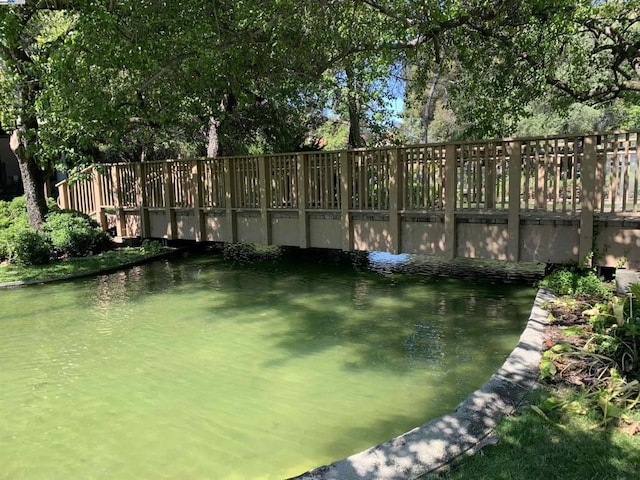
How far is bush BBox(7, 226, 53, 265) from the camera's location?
11.4 m

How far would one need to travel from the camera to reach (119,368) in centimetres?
595

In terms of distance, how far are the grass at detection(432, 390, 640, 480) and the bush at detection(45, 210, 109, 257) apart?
37.9 feet

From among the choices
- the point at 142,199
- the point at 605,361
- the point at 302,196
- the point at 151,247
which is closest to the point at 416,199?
the point at 302,196

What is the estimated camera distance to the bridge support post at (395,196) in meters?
9.17

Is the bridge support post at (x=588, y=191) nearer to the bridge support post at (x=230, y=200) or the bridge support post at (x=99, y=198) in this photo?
the bridge support post at (x=230, y=200)

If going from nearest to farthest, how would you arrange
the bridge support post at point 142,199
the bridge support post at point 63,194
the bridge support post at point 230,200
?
the bridge support post at point 230,200, the bridge support post at point 142,199, the bridge support post at point 63,194

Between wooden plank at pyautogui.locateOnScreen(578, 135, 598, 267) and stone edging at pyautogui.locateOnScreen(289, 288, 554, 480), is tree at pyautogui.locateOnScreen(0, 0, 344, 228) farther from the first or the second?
stone edging at pyautogui.locateOnScreen(289, 288, 554, 480)

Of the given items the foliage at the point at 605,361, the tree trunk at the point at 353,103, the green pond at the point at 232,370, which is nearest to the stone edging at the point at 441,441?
the foliage at the point at 605,361

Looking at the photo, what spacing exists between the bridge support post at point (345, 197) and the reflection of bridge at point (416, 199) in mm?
20

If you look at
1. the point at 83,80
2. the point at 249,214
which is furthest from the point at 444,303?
the point at 83,80

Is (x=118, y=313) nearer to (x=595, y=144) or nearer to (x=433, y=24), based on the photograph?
(x=433, y=24)

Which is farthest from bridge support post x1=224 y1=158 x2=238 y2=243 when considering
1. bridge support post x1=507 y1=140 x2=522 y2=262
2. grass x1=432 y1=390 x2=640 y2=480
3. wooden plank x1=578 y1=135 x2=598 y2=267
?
grass x1=432 y1=390 x2=640 y2=480

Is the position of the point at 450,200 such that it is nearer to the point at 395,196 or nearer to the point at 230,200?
the point at 395,196

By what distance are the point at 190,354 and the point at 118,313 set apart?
99.6 inches
